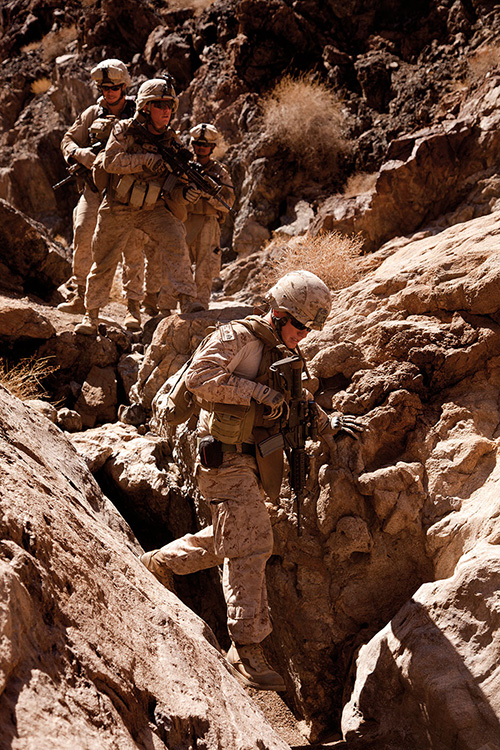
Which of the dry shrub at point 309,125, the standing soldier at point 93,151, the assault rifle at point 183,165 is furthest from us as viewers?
the dry shrub at point 309,125

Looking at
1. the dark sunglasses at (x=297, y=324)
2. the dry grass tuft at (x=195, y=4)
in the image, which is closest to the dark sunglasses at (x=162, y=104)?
the dark sunglasses at (x=297, y=324)

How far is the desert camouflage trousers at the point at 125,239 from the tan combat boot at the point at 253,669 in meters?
3.87

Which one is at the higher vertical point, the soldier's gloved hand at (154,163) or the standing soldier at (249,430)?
the soldier's gloved hand at (154,163)

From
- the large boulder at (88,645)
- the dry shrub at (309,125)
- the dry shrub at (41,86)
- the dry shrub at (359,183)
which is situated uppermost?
the dry shrub at (41,86)

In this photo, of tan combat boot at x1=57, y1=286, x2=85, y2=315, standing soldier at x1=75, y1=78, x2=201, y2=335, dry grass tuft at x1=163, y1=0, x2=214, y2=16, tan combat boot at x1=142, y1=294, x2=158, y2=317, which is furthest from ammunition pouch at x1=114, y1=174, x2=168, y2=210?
dry grass tuft at x1=163, y1=0, x2=214, y2=16

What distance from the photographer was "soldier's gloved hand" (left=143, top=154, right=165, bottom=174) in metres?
6.04

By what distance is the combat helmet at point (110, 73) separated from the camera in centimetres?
641

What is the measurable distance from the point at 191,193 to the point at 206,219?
884 mm

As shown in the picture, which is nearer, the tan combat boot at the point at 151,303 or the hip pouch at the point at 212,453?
the hip pouch at the point at 212,453

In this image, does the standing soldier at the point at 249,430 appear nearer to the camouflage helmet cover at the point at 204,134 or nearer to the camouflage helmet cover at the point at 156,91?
the camouflage helmet cover at the point at 156,91

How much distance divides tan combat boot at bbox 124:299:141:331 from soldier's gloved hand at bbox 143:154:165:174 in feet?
6.39

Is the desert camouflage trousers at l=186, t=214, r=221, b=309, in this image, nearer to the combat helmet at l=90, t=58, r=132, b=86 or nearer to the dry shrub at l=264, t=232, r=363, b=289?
the dry shrub at l=264, t=232, r=363, b=289

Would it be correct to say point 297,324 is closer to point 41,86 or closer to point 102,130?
point 102,130

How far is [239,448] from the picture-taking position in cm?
351
